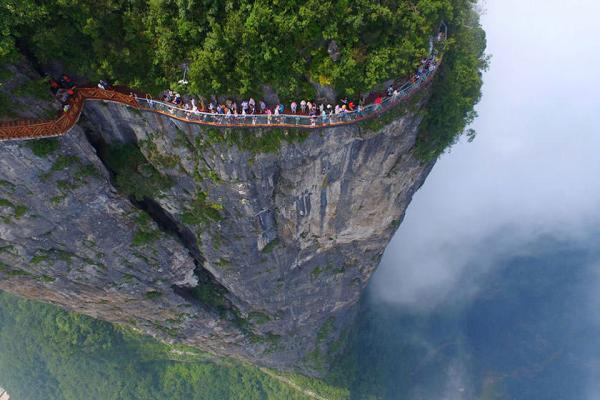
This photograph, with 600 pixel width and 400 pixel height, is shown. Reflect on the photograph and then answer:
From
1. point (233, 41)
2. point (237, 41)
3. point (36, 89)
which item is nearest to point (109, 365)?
point (36, 89)

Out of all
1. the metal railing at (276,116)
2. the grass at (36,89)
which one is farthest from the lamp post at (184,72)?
the grass at (36,89)

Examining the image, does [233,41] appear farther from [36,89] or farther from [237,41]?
[36,89]

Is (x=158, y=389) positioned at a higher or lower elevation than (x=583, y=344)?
lower

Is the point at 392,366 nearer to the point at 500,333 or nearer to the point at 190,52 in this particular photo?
the point at 500,333

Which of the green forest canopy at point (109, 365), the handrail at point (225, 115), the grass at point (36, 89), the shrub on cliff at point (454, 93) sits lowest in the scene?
the green forest canopy at point (109, 365)

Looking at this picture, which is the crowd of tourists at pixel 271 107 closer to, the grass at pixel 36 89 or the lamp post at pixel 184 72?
the lamp post at pixel 184 72

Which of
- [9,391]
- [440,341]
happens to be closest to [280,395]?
[440,341]

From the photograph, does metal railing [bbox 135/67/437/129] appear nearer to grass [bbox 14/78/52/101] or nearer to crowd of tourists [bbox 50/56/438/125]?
crowd of tourists [bbox 50/56/438/125]
